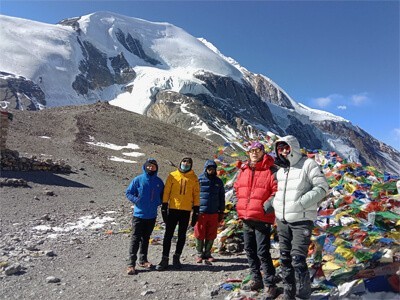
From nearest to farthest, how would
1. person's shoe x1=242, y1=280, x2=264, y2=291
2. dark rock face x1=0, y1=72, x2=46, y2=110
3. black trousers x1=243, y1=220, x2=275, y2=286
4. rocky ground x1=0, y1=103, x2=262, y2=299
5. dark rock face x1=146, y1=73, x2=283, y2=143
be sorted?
black trousers x1=243, y1=220, x2=275, y2=286, person's shoe x1=242, y1=280, x2=264, y2=291, rocky ground x1=0, y1=103, x2=262, y2=299, dark rock face x1=146, y1=73, x2=283, y2=143, dark rock face x1=0, y1=72, x2=46, y2=110

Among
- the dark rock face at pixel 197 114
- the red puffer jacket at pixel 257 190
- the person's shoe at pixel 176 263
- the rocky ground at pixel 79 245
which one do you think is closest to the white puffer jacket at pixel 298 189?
the red puffer jacket at pixel 257 190

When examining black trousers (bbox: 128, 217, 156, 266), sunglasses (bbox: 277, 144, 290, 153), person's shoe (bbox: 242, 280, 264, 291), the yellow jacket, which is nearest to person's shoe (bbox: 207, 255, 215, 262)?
the yellow jacket

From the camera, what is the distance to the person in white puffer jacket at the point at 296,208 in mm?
4523

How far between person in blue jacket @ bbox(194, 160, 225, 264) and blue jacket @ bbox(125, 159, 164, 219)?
0.77 meters

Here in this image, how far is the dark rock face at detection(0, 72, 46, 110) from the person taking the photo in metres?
128

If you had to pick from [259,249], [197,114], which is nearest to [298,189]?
[259,249]

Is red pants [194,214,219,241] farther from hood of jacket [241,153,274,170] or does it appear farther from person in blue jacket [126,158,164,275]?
hood of jacket [241,153,274,170]

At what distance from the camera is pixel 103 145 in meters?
35.6

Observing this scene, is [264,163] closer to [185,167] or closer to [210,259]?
[185,167]

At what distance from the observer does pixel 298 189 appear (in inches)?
184

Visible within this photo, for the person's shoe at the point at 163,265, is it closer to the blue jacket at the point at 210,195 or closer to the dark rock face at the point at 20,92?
the blue jacket at the point at 210,195

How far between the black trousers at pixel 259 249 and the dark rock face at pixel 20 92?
131017mm

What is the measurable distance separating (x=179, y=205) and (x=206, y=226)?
0.72 meters

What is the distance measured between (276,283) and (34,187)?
12.9m
